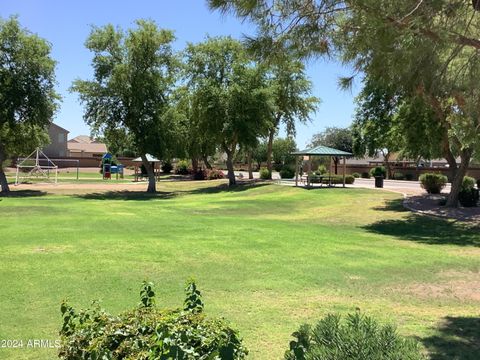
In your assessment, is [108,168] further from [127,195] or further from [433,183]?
[433,183]

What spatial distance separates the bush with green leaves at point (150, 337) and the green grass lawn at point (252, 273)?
1.99 meters

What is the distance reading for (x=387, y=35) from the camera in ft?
19.8

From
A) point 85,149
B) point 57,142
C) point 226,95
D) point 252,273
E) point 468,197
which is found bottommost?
point 252,273

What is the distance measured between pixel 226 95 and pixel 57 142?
62453mm

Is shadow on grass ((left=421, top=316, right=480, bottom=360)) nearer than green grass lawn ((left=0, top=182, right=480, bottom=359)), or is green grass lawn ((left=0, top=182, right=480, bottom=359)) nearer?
shadow on grass ((left=421, top=316, right=480, bottom=360))

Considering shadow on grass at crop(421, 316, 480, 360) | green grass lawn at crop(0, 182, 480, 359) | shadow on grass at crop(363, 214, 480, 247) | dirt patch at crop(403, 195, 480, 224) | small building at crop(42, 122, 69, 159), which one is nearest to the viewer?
shadow on grass at crop(421, 316, 480, 360)

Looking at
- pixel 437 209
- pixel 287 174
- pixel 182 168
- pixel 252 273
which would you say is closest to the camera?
pixel 252 273

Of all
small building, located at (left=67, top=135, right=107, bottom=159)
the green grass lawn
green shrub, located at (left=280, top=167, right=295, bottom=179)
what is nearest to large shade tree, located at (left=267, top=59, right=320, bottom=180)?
green shrub, located at (left=280, top=167, right=295, bottom=179)

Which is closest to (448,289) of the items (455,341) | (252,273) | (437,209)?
(455,341)

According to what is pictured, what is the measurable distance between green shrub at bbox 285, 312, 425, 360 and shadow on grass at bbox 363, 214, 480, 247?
13797mm

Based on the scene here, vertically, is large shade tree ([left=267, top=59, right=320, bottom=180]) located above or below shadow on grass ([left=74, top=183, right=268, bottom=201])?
above

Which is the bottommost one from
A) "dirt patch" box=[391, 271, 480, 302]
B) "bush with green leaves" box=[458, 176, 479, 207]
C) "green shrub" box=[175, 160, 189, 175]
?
"dirt patch" box=[391, 271, 480, 302]

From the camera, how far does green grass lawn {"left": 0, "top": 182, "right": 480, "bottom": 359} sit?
21.5 ft

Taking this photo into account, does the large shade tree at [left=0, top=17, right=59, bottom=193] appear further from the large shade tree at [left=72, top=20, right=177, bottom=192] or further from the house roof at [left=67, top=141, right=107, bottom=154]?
the house roof at [left=67, top=141, right=107, bottom=154]
